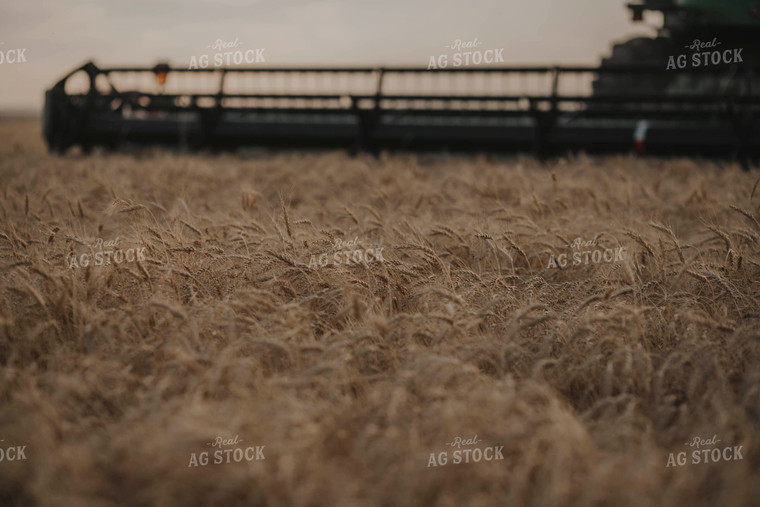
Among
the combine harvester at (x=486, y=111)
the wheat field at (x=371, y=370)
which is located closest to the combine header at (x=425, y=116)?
the combine harvester at (x=486, y=111)

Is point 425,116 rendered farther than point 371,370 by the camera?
Yes

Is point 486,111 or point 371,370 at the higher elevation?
point 486,111

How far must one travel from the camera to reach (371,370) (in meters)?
1.80

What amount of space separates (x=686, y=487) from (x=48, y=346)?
195cm

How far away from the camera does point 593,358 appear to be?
172 cm

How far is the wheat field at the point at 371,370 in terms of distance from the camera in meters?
1.21

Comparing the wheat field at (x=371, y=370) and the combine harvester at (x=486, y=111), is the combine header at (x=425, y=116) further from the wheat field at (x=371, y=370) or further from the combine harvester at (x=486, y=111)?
the wheat field at (x=371, y=370)

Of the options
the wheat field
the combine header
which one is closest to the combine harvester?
the combine header

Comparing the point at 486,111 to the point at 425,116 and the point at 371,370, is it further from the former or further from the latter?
the point at 371,370

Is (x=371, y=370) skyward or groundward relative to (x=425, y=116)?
groundward

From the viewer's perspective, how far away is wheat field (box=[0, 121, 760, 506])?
121cm

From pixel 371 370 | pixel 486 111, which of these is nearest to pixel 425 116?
pixel 486 111

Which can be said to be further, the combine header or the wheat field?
the combine header

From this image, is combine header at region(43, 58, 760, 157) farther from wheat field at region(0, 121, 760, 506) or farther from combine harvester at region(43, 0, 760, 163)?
wheat field at region(0, 121, 760, 506)
